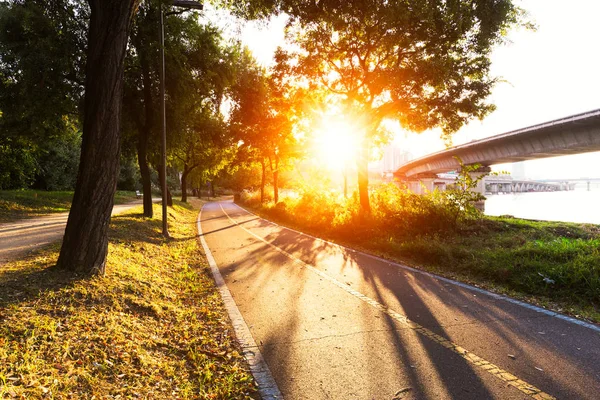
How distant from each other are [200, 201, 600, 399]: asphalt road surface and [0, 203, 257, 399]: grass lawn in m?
0.63

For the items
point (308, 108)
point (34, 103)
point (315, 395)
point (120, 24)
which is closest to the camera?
point (315, 395)

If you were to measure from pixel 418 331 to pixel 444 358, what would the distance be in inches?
30.0

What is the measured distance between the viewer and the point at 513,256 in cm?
748

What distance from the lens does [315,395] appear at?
10.5 ft

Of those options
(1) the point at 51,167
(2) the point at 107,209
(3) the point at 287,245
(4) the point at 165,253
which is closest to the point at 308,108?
(3) the point at 287,245

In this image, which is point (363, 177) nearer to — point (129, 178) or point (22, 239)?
point (22, 239)

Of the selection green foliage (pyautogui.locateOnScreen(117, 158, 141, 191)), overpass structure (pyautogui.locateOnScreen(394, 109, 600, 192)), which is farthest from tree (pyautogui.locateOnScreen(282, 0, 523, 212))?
green foliage (pyautogui.locateOnScreen(117, 158, 141, 191))

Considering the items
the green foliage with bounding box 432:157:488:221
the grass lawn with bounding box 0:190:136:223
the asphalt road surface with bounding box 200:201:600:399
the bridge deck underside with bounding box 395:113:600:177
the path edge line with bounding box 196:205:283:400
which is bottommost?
the path edge line with bounding box 196:205:283:400

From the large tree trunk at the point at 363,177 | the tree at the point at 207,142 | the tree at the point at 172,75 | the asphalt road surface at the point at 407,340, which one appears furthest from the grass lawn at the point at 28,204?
the large tree trunk at the point at 363,177

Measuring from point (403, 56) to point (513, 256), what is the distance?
27.9 ft

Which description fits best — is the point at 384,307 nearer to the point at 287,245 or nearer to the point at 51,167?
the point at 287,245

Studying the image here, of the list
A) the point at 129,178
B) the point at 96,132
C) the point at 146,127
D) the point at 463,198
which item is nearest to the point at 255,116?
the point at 146,127

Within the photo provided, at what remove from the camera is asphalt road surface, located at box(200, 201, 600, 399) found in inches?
129

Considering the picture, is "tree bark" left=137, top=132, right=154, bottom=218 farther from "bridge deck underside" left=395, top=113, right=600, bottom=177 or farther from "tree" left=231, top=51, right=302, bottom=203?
"bridge deck underside" left=395, top=113, right=600, bottom=177
